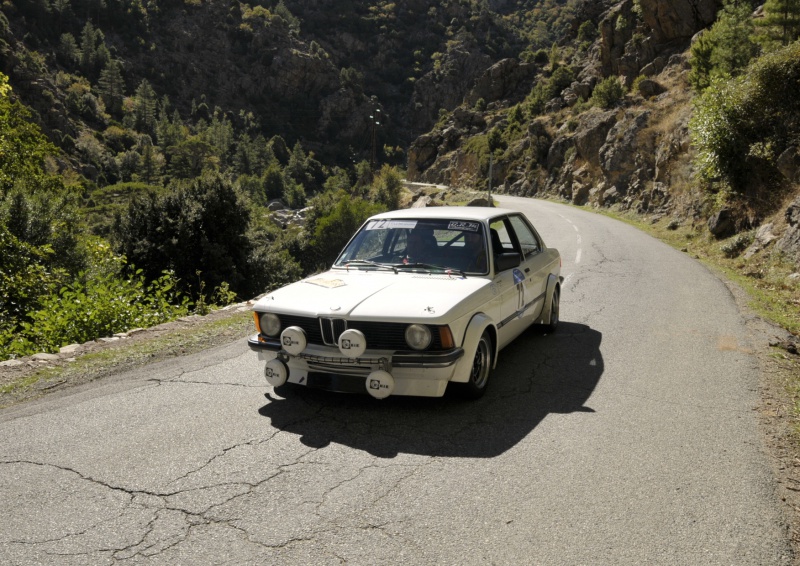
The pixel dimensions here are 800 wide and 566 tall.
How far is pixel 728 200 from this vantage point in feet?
62.8

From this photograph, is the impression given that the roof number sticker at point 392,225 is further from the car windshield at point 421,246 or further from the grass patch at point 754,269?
the grass patch at point 754,269

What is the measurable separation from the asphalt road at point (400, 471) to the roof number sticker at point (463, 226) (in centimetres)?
144

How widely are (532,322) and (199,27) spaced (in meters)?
189

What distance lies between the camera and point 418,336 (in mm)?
4668

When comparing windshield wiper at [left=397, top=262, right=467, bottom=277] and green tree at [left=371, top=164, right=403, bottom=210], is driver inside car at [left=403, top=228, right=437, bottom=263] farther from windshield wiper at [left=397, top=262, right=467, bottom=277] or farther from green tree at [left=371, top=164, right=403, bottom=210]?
green tree at [left=371, top=164, right=403, bottom=210]

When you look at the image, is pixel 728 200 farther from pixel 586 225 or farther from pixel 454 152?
pixel 454 152

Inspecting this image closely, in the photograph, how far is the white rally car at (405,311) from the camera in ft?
15.4

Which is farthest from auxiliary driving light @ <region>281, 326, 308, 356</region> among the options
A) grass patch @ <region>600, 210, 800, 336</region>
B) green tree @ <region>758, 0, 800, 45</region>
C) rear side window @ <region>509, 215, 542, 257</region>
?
green tree @ <region>758, 0, 800, 45</region>

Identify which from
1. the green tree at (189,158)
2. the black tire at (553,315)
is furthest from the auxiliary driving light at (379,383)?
the green tree at (189,158)

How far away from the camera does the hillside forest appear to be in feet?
57.5

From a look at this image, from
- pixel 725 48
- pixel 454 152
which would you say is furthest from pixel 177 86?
pixel 725 48

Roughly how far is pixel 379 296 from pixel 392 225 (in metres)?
1.57

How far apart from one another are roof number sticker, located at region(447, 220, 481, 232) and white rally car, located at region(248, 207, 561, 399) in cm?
1

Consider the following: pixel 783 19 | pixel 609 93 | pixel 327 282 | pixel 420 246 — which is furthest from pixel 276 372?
pixel 609 93
